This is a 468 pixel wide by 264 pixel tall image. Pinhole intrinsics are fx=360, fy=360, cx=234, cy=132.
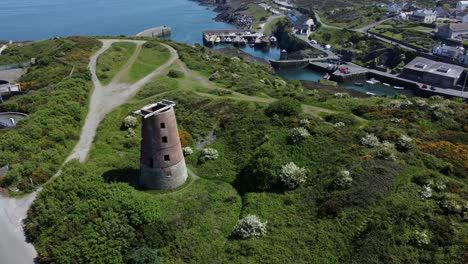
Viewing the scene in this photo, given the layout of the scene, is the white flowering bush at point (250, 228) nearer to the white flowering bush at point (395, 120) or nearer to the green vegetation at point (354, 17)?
the white flowering bush at point (395, 120)

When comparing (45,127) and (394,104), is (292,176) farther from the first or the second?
(45,127)

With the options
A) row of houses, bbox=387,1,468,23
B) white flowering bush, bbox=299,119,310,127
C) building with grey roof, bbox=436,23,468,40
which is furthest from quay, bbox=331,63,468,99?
white flowering bush, bbox=299,119,310,127

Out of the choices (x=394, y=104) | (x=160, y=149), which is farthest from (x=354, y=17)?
(x=160, y=149)

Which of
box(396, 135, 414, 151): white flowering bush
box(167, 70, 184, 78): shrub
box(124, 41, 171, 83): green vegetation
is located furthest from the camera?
box(124, 41, 171, 83): green vegetation

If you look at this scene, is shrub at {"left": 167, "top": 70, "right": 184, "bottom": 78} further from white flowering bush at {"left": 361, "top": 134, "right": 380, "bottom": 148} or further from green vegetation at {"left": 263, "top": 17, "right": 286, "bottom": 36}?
green vegetation at {"left": 263, "top": 17, "right": 286, "bottom": 36}

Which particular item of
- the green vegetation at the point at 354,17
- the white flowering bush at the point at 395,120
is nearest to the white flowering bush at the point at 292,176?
the white flowering bush at the point at 395,120
